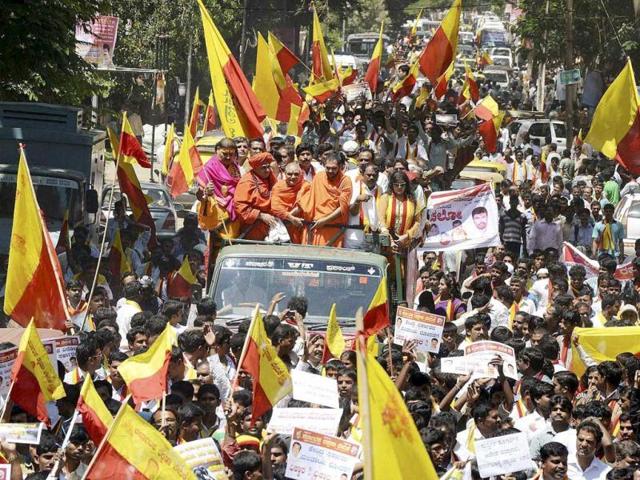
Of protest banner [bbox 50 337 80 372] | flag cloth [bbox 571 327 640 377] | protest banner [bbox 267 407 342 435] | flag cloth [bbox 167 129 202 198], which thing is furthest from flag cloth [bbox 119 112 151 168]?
protest banner [bbox 267 407 342 435]

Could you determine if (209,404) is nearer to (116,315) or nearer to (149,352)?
(149,352)

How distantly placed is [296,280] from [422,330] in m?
1.73

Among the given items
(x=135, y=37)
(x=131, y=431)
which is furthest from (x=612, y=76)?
(x=131, y=431)

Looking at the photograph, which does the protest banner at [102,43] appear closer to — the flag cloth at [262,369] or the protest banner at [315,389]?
the flag cloth at [262,369]

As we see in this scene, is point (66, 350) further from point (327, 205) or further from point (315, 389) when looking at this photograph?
point (327, 205)

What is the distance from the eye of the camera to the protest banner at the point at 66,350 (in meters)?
9.88

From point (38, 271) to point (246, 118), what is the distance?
5.00m

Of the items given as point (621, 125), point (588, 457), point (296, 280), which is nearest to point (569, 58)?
point (621, 125)

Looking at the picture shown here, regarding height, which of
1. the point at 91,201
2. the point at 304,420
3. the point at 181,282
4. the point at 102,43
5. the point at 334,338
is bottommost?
the point at 181,282

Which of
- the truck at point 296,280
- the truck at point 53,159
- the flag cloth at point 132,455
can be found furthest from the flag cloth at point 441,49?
the flag cloth at point 132,455

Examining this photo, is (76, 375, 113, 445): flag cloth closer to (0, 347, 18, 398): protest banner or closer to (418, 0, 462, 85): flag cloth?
(0, 347, 18, 398): protest banner

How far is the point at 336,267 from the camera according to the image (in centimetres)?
1267

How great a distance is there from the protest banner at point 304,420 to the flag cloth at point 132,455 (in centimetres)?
144

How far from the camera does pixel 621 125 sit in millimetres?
16250
